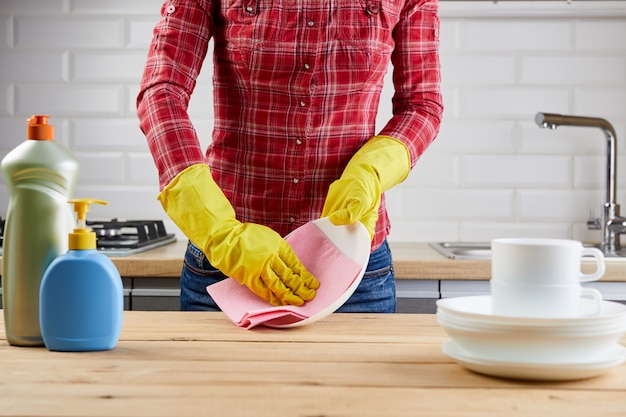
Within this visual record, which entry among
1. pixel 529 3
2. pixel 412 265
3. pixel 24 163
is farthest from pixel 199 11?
pixel 529 3

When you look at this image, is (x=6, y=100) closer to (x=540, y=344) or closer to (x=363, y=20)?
(x=363, y=20)

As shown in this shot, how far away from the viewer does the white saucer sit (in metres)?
0.72

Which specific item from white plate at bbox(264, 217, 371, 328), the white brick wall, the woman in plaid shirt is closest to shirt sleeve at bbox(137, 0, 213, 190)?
the woman in plaid shirt

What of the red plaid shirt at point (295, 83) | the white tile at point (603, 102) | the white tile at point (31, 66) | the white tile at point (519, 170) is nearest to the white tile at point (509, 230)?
the white tile at point (519, 170)

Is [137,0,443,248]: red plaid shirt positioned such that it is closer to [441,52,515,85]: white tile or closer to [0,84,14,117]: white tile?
[441,52,515,85]: white tile

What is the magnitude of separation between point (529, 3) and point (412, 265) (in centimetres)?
93

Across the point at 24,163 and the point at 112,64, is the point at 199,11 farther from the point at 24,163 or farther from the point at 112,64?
the point at 112,64

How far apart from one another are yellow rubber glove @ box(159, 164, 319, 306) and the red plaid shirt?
266 mm

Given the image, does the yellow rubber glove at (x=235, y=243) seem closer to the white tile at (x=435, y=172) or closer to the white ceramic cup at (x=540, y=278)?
the white ceramic cup at (x=540, y=278)

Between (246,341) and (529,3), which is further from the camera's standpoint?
(529,3)

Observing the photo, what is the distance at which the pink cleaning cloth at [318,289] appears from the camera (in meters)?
0.95

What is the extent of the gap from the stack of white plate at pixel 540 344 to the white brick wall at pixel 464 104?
159 centimetres

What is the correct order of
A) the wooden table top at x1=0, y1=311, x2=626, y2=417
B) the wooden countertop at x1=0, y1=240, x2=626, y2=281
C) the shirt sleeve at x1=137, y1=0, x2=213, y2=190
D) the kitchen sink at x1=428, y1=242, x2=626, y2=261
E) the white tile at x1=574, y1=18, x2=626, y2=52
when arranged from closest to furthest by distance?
the wooden table top at x1=0, y1=311, x2=626, y2=417 < the shirt sleeve at x1=137, y1=0, x2=213, y2=190 < the wooden countertop at x1=0, y1=240, x2=626, y2=281 < the kitchen sink at x1=428, y1=242, x2=626, y2=261 < the white tile at x1=574, y1=18, x2=626, y2=52

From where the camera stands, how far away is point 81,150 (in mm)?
2377
